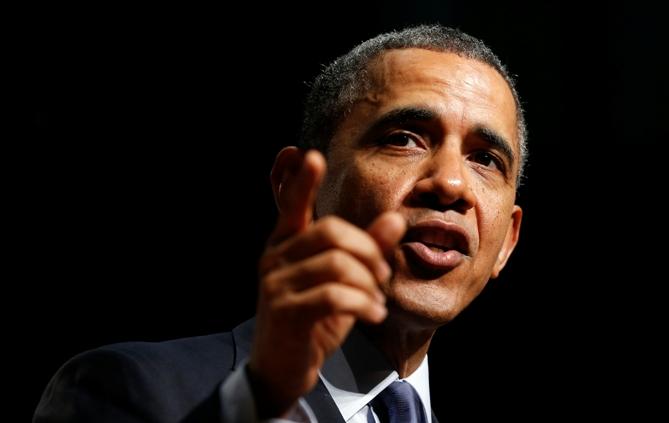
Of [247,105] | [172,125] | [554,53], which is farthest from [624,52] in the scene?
[172,125]

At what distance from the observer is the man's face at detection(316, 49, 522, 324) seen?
4.54 ft

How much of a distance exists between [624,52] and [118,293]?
6.69 ft

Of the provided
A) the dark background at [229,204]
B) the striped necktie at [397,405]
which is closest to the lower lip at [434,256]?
the striped necktie at [397,405]

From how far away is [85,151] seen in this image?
263 cm

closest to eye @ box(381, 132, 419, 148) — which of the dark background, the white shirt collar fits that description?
the white shirt collar

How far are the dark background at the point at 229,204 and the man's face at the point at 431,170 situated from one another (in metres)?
1.03

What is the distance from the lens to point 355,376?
141cm

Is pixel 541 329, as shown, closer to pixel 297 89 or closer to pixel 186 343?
pixel 297 89

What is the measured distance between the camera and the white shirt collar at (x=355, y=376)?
4.53ft

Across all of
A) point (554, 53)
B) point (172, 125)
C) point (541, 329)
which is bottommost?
point (541, 329)

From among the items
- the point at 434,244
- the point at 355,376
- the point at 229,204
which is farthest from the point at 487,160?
the point at 229,204

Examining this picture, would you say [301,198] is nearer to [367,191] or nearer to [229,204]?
[367,191]

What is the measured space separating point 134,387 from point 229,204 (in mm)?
1653

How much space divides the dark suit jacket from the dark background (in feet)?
4.54
